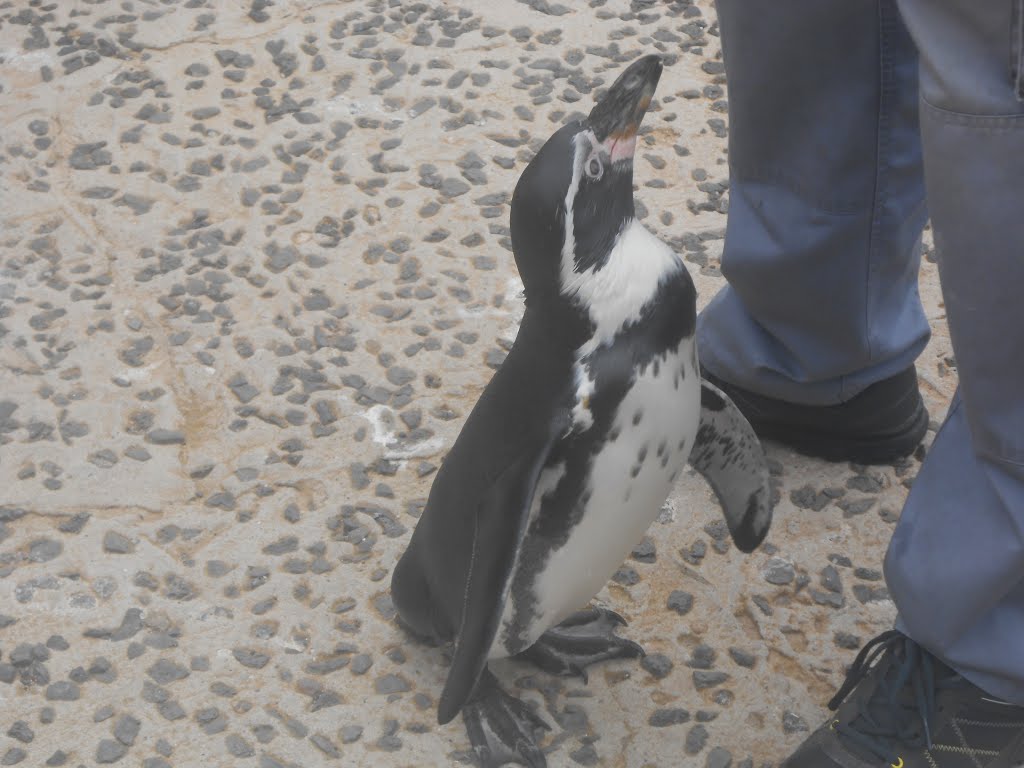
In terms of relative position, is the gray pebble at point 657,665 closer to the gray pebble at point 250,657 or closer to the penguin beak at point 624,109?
the gray pebble at point 250,657

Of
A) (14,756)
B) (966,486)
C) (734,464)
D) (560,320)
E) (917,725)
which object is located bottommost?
(14,756)

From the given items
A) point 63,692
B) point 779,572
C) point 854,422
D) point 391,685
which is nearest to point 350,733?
point 391,685

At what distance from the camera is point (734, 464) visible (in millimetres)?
1583

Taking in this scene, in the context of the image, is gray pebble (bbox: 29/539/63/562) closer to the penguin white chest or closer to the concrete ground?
the concrete ground

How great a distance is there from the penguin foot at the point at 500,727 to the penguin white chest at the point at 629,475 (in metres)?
0.12

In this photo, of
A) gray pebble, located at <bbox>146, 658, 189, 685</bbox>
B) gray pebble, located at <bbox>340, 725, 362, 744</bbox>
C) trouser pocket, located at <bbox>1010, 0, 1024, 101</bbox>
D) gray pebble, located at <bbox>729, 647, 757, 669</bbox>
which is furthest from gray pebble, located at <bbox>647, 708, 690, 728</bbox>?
trouser pocket, located at <bbox>1010, 0, 1024, 101</bbox>

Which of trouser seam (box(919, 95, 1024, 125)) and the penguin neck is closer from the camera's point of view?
trouser seam (box(919, 95, 1024, 125))

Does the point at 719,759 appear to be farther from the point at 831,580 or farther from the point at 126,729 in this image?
the point at 126,729

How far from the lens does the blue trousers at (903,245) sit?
3.69ft

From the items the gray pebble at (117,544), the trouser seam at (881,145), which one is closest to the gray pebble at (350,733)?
the gray pebble at (117,544)

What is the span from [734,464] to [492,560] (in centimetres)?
37

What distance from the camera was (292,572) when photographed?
181cm

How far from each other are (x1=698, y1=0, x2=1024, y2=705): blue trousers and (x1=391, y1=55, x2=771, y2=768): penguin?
0.91ft

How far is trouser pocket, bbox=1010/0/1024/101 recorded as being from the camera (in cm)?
104
